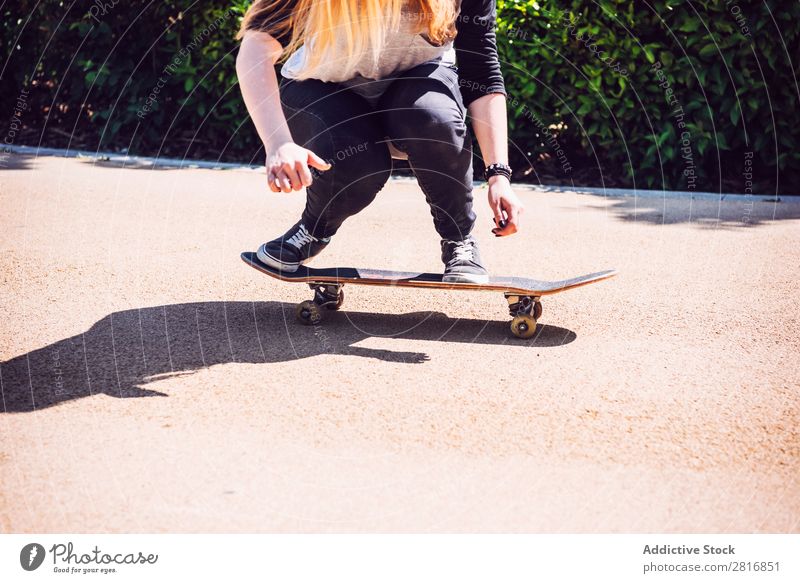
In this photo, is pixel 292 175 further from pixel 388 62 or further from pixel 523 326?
pixel 523 326

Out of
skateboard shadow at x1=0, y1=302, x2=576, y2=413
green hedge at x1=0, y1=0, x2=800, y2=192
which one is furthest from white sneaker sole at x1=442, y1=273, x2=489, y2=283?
green hedge at x1=0, y1=0, x2=800, y2=192

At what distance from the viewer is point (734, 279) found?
4.56 metres

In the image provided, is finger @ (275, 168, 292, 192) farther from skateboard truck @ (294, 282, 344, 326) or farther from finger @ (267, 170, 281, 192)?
skateboard truck @ (294, 282, 344, 326)

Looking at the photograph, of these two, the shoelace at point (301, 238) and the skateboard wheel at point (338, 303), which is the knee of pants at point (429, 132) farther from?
the skateboard wheel at point (338, 303)

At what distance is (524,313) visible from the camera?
3.59 meters

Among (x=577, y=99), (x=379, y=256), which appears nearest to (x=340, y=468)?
(x=379, y=256)

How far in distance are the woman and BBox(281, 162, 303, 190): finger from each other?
1.80 ft

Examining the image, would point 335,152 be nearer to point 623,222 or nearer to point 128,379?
point 128,379

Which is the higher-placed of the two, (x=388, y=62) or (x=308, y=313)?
(x=388, y=62)

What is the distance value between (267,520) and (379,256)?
2874 millimetres

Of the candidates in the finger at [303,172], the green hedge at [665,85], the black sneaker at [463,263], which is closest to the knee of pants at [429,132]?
the black sneaker at [463,263]

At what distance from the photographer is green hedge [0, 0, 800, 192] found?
21.5 feet

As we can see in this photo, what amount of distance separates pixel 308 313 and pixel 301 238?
0.30m

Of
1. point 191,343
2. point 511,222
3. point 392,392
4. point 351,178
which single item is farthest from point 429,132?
point 191,343
